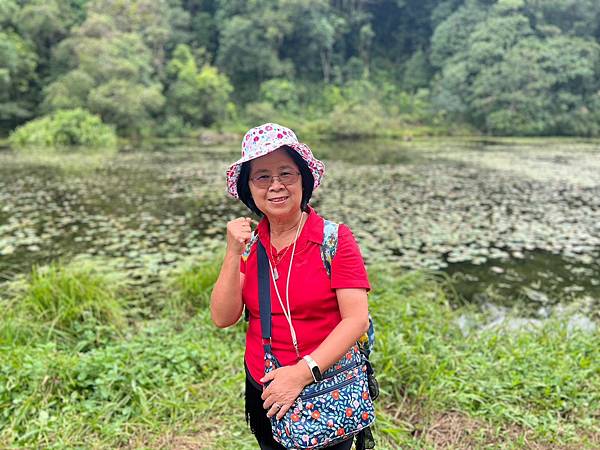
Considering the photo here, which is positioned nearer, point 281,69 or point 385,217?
point 385,217

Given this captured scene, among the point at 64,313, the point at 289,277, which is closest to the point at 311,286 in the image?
the point at 289,277

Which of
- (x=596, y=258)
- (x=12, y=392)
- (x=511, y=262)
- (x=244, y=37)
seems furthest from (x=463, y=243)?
(x=244, y=37)

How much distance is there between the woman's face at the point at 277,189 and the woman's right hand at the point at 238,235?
75 millimetres

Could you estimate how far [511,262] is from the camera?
5.63 metres

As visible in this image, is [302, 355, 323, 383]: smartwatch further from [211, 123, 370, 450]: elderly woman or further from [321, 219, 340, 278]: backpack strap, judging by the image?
[321, 219, 340, 278]: backpack strap

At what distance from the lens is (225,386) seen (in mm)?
2295

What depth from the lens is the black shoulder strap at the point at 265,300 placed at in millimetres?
1143

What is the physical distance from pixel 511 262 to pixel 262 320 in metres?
5.20

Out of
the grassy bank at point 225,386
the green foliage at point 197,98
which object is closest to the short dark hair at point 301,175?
the grassy bank at point 225,386

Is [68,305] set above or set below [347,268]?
below

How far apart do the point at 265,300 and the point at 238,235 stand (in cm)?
17

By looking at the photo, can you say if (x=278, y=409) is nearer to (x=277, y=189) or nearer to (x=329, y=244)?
(x=329, y=244)

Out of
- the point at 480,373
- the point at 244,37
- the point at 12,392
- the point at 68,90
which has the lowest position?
the point at 480,373

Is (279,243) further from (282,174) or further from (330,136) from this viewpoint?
(330,136)
